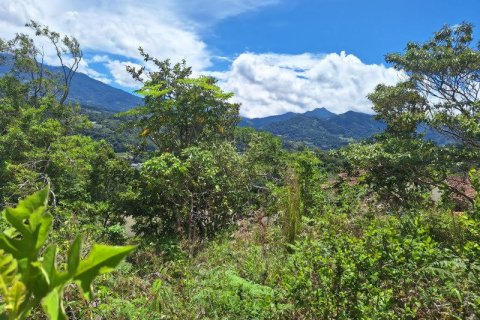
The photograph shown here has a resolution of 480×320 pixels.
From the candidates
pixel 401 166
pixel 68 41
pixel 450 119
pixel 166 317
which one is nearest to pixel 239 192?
pixel 401 166

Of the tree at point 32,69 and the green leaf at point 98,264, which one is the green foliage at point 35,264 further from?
the tree at point 32,69

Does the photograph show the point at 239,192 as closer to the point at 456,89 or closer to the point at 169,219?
the point at 169,219

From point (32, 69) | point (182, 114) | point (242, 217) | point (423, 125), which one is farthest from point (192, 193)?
point (32, 69)

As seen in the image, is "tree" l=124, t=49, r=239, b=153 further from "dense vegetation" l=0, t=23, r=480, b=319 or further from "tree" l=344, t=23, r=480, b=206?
"tree" l=344, t=23, r=480, b=206

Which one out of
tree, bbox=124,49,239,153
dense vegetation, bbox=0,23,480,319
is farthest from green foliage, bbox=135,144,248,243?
tree, bbox=124,49,239,153

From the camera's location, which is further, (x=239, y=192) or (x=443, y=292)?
(x=239, y=192)

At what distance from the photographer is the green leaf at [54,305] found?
547 mm

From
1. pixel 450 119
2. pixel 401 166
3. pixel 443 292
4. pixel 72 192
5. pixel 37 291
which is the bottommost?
pixel 72 192

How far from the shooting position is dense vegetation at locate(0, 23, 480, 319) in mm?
2504

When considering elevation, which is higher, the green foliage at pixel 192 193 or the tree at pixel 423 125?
the tree at pixel 423 125

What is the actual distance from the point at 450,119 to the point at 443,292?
706cm

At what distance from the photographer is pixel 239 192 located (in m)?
8.58

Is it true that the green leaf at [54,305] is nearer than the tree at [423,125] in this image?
Yes

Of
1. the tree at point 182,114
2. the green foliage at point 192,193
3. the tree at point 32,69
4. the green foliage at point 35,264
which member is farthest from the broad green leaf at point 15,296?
the tree at point 32,69
